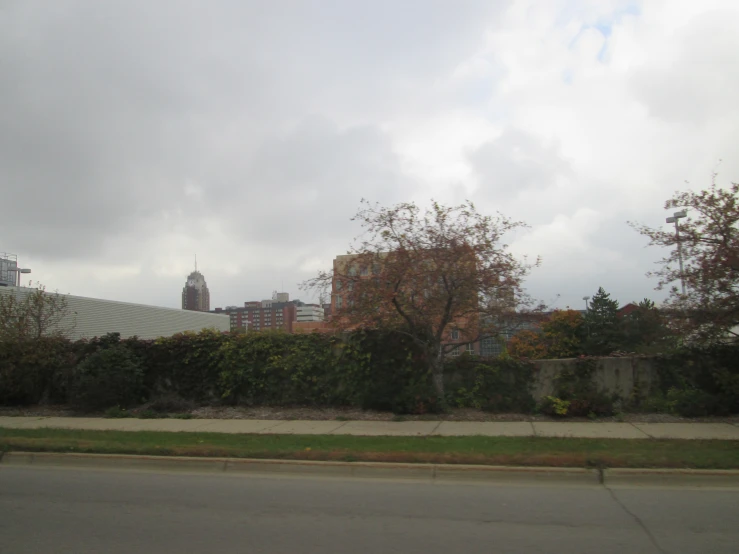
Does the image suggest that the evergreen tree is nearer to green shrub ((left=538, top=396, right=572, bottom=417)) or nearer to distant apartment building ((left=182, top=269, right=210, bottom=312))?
green shrub ((left=538, top=396, right=572, bottom=417))

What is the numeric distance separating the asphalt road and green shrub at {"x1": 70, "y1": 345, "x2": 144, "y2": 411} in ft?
23.0

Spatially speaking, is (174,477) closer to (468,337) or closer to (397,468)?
(397,468)

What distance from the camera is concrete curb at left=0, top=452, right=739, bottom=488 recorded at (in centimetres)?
784

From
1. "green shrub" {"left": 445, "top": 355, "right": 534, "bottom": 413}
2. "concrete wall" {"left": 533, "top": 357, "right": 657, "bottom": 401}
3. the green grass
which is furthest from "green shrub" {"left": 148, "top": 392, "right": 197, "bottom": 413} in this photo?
"concrete wall" {"left": 533, "top": 357, "right": 657, "bottom": 401}

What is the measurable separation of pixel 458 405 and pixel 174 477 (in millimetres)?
7375

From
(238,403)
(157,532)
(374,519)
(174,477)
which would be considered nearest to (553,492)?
(374,519)

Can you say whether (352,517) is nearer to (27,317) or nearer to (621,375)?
(621,375)

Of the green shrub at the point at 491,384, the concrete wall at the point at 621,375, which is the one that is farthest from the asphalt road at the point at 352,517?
the concrete wall at the point at 621,375

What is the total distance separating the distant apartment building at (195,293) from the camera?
121m

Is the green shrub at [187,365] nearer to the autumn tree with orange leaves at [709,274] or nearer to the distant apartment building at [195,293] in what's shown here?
the autumn tree with orange leaves at [709,274]

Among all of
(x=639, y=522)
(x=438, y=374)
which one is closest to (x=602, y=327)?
(x=438, y=374)

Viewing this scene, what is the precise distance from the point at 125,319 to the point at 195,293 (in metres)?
63.8

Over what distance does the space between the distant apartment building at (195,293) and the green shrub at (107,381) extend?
107649 mm

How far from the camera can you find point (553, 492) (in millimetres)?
7535
